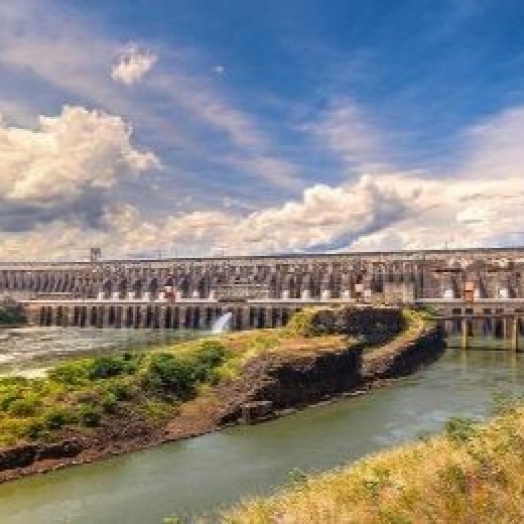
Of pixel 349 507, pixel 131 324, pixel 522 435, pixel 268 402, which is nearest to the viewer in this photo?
pixel 349 507

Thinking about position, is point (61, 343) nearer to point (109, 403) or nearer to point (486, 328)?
point (486, 328)

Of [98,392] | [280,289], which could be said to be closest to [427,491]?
[98,392]

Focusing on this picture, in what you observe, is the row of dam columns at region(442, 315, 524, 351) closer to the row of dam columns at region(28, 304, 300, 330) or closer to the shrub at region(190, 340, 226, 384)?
the row of dam columns at region(28, 304, 300, 330)

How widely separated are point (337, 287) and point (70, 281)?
6733 centimetres

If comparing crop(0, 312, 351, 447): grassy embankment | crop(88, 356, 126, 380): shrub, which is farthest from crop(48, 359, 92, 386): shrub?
crop(88, 356, 126, 380): shrub

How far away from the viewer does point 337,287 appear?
432 feet

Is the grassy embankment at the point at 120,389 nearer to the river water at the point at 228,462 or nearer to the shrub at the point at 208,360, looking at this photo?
the shrub at the point at 208,360

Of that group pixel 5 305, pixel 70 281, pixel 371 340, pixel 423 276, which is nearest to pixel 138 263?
pixel 70 281

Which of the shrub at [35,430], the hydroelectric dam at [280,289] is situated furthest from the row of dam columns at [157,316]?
the shrub at [35,430]

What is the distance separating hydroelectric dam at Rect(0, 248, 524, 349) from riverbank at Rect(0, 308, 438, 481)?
33906mm

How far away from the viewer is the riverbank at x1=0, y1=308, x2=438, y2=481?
42.8 meters

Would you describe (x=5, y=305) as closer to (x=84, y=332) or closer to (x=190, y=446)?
(x=84, y=332)

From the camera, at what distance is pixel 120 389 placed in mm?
49062

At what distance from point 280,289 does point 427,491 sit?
118230 mm
